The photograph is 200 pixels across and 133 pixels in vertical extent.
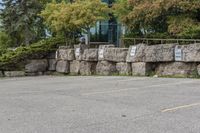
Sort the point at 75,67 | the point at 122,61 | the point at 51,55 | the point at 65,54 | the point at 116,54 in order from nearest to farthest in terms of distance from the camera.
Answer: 1. the point at 122,61
2. the point at 116,54
3. the point at 75,67
4. the point at 65,54
5. the point at 51,55

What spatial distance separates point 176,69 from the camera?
70.0ft

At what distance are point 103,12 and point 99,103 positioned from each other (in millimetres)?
21060

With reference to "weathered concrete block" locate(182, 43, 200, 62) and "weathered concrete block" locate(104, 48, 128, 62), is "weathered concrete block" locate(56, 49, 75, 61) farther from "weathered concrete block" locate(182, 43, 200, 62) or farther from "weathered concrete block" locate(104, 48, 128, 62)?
"weathered concrete block" locate(182, 43, 200, 62)

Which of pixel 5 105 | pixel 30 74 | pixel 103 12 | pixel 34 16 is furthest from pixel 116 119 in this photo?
pixel 34 16

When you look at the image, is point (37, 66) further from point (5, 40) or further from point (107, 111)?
point (5, 40)

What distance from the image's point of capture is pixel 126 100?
13305 millimetres

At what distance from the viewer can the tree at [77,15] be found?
3178 centimetres

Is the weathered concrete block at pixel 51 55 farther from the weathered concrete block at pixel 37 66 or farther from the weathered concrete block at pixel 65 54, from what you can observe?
the weathered concrete block at pixel 65 54

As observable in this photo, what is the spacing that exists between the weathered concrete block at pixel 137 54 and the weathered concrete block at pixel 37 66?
359 inches

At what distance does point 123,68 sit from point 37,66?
28.8 feet

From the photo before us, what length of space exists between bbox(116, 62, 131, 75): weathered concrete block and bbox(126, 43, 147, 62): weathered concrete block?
1.19 ft

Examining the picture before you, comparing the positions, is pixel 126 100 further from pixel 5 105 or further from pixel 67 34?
pixel 67 34

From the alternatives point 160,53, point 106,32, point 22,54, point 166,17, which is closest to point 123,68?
point 160,53

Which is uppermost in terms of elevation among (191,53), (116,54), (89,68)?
(191,53)
